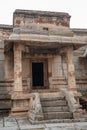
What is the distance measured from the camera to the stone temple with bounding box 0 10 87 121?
9.93m

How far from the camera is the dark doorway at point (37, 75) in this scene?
13.5 m

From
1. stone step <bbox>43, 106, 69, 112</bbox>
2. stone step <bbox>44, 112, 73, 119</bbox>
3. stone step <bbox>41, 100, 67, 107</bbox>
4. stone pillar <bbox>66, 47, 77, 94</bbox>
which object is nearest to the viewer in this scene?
stone step <bbox>44, 112, 73, 119</bbox>

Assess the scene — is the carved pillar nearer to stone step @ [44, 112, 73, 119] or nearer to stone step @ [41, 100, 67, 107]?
stone step @ [41, 100, 67, 107]

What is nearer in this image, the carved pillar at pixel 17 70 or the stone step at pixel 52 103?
the stone step at pixel 52 103

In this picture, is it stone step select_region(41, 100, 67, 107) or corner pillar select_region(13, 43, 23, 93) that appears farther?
corner pillar select_region(13, 43, 23, 93)

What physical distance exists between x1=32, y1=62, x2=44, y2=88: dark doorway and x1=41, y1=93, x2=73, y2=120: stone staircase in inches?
119

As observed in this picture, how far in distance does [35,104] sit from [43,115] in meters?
0.67

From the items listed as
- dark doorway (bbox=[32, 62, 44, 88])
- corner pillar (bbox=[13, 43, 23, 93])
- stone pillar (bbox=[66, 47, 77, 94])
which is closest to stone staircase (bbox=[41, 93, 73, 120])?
stone pillar (bbox=[66, 47, 77, 94])

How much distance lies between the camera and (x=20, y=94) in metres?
10.5

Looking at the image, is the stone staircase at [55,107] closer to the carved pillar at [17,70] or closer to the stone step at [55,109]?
the stone step at [55,109]

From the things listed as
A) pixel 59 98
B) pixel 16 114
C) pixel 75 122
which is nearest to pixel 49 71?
pixel 59 98

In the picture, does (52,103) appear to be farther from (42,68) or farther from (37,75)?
(37,75)

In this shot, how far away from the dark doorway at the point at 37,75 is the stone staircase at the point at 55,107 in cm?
301

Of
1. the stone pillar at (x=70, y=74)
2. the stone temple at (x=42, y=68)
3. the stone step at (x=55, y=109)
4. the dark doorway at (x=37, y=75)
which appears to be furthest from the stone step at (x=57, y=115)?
the dark doorway at (x=37, y=75)
